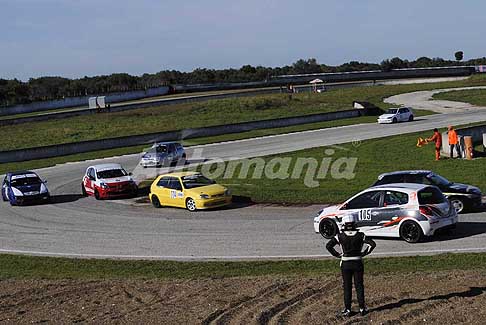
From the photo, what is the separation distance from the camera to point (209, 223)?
22.5m

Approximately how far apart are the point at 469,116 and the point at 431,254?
45780 millimetres

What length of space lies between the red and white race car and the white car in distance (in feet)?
98.5

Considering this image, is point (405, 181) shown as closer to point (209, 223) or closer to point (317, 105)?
point (209, 223)

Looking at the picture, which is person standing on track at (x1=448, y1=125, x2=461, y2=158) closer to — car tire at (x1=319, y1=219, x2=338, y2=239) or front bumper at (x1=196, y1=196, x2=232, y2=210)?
front bumper at (x1=196, y1=196, x2=232, y2=210)

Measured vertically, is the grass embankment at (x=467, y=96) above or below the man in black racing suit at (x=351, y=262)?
below

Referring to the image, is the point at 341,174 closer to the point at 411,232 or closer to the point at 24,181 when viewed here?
the point at 411,232

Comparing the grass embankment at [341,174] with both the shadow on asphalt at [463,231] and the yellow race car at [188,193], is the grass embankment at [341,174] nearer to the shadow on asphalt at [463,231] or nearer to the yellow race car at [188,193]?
the yellow race car at [188,193]

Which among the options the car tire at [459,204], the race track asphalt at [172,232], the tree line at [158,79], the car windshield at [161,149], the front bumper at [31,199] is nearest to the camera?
the race track asphalt at [172,232]

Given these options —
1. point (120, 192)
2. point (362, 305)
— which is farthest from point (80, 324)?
point (120, 192)

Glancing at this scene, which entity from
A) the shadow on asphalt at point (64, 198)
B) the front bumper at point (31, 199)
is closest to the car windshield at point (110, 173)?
the shadow on asphalt at point (64, 198)

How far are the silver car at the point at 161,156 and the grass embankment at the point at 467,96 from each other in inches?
1614

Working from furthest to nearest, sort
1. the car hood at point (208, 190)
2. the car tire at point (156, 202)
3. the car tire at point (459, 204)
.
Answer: the car tire at point (156, 202) → the car hood at point (208, 190) → the car tire at point (459, 204)

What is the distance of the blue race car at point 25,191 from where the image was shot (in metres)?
29.1

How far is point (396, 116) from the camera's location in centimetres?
5653
